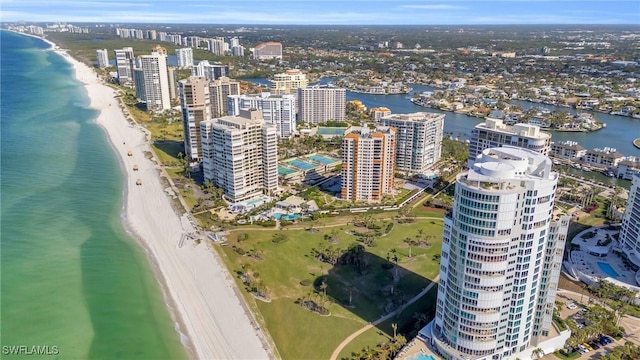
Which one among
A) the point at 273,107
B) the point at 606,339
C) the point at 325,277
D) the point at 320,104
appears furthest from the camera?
the point at 320,104

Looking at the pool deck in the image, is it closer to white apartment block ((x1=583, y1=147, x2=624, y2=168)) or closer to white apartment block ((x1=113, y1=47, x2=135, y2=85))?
white apartment block ((x1=583, y1=147, x2=624, y2=168))

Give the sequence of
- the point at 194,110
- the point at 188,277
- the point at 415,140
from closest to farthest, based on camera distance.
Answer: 1. the point at 188,277
2. the point at 415,140
3. the point at 194,110

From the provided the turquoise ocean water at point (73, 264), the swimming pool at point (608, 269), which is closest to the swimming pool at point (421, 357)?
the turquoise ocean water at point (73, 264)

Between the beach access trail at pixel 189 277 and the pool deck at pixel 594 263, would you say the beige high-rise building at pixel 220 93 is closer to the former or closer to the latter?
the beach access trail at pixel 189 277

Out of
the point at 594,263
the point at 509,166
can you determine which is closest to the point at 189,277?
the point at 509,166

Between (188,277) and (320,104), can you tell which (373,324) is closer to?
(188,277)

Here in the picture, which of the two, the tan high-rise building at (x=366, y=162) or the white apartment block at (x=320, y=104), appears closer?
the tan high-rise building at (x=366, y=162)
